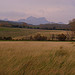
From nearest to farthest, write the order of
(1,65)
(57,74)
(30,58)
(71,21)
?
1. (57,74)
2. (1,65)
3. (30,58)
4. (71,21)

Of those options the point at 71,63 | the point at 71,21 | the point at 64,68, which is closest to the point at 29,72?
the point at 64,68

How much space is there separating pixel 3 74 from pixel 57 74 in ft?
6.29

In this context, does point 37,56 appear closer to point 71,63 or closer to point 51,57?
point 51,57

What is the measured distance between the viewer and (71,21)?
52.2 m

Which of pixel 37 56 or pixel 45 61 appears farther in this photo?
pixel 37 56

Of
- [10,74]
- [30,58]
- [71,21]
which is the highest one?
[71,21]

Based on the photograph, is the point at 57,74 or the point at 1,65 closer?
the point at 57,74

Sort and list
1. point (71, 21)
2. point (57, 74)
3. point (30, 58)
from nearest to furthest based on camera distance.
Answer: point (57, 74)
point (30, 58)
point (71, 21)

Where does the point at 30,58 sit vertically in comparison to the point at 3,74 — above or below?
above

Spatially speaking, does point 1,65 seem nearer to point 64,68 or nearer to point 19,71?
point 19,71

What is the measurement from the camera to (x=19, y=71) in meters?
4.60

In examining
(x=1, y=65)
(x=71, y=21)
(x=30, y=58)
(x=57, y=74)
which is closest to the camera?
(x=57, y=74)

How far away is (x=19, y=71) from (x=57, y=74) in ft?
4.50

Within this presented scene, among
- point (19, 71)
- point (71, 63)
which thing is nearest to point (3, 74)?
point (19, 71)
